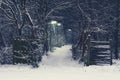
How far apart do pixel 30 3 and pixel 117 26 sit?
875cm

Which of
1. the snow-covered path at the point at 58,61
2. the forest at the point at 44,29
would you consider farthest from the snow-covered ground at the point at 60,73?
the snow-covered path at the point at 58,61

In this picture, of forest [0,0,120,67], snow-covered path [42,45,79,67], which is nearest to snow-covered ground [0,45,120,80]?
forest [0,0,120,67]

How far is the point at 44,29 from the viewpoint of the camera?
29.0 m

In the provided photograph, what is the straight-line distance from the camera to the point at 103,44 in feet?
70.0

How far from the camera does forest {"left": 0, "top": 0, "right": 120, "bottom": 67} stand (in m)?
20.8

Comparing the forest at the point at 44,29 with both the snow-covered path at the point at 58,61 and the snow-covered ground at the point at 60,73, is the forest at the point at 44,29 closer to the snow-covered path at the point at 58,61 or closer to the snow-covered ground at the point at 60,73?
the snow-covered path at the point at 58,61

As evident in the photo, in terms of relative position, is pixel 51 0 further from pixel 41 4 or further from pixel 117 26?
pixel 117 26

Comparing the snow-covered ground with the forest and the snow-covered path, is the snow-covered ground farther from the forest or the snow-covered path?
the snow-covered path

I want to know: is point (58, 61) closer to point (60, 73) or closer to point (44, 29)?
point (44, 29)

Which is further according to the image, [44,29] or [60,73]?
[44,29]

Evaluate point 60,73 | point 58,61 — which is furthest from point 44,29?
point 60,73

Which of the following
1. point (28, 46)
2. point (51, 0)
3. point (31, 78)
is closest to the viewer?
point (31, 78)

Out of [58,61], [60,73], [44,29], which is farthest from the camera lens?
[44,29]

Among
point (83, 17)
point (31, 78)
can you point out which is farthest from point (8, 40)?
point (31, 78)
